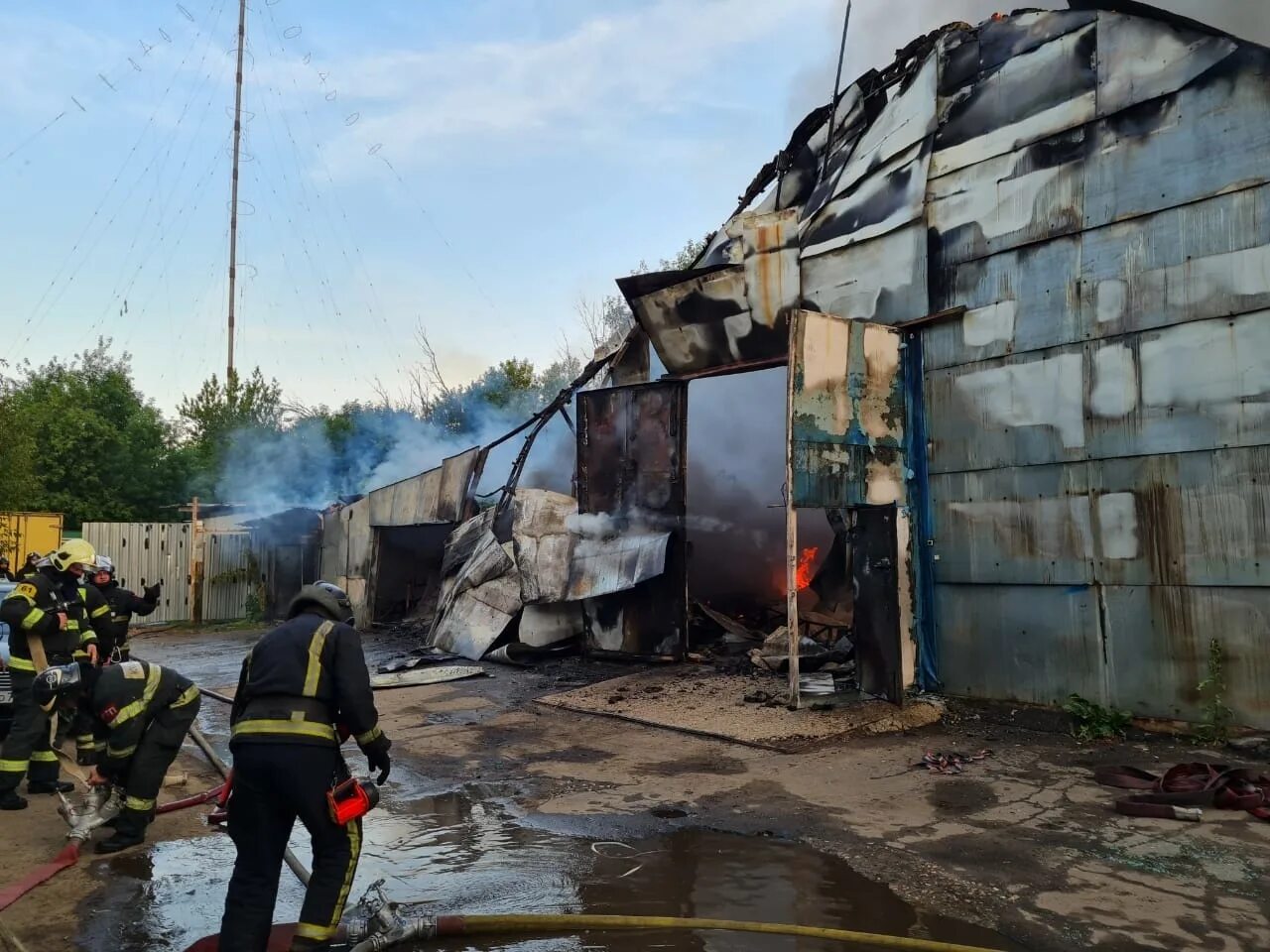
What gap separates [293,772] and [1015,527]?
661 centimetres

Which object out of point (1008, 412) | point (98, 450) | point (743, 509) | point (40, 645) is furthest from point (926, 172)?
point (98, 450)

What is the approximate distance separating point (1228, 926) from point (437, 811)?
442cm

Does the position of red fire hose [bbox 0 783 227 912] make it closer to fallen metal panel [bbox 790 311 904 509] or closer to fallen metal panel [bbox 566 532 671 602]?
fallen metal panel [bbox 790 311 904 509]

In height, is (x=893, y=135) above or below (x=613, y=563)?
above

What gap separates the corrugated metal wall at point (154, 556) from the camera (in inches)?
826

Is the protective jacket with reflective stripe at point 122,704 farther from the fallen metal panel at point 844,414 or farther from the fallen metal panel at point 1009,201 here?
the fallen metal panel at point 1009,201

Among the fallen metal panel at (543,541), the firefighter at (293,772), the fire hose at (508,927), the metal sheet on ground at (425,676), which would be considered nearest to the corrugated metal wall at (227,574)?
the fallen metal panel at (543,541)

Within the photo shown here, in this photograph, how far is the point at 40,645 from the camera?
6.30 metres

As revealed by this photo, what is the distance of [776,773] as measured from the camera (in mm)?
6512

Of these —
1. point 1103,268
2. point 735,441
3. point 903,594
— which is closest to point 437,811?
point 903,594

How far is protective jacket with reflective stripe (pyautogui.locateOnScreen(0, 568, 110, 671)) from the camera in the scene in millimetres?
6176

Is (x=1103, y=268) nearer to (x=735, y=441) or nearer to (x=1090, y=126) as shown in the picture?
(x=1090, y=126)

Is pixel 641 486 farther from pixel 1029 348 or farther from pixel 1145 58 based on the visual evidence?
pixel 1145 58

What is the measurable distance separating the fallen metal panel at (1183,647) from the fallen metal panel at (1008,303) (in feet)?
7.67
